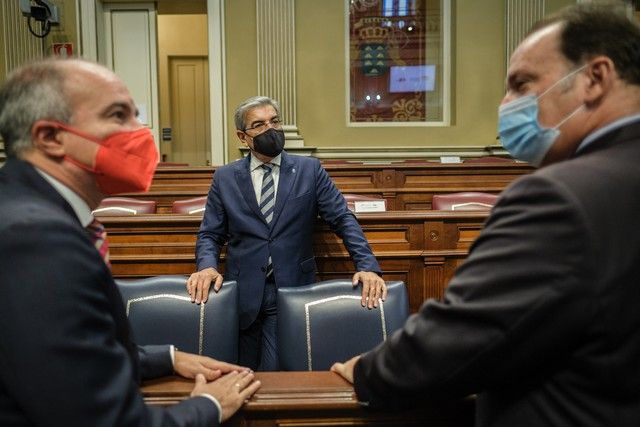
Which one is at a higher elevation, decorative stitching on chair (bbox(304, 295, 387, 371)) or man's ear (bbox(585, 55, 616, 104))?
man's ear (bbox(585, 55, 616, 104))

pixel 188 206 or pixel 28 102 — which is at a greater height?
pixel 28 102

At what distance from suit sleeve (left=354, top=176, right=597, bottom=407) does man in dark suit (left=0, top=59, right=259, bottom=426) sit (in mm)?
387

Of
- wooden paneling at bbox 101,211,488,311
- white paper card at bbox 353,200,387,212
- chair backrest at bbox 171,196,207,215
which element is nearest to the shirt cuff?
wooden paneling at bbox 101,211,488,311

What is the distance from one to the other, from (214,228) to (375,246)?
2.17ft

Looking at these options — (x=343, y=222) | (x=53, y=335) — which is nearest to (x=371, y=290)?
(x=343, y=222)

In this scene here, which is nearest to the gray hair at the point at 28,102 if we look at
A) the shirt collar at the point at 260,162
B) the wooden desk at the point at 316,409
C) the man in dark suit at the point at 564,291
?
the wooden desk at the point at 316,409

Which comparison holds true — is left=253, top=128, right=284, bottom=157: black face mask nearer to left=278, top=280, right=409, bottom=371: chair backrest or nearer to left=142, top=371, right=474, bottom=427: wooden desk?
left=278, top=280, right=409, bottom=371: chair backrest

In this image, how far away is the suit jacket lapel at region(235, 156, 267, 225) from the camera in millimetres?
2162

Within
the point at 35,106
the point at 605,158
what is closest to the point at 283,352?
the point at 35,106

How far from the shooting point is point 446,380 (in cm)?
79

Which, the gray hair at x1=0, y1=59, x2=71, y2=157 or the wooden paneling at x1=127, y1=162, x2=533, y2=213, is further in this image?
the wooden paneling at x1=127, y1=162, x2=533, y2=213

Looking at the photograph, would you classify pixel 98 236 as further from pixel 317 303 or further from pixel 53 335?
pixel 317 303

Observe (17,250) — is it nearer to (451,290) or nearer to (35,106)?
(35,106)

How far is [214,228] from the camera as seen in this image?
216cm
